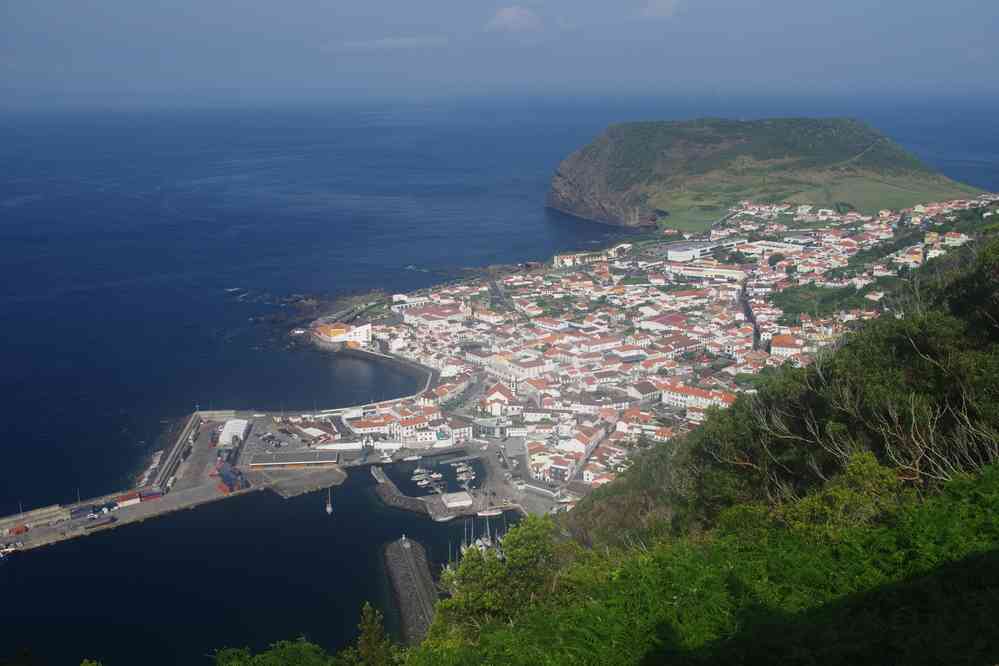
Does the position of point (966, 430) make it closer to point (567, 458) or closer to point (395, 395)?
point (567, 458)

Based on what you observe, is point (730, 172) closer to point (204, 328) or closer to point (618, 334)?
point (618, 334)

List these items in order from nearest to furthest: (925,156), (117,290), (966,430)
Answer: (966,430)
(117,290)
(925,156)

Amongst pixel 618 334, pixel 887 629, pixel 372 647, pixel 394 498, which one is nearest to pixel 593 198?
pixel 618 334

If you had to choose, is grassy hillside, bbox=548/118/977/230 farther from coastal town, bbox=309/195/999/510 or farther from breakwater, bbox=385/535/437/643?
breakwater, bbox=385/535/437/643

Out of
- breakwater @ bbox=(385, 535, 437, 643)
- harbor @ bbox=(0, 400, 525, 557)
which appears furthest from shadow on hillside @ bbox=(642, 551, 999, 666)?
harbor @ bbox=(0, 400, 525, 557)

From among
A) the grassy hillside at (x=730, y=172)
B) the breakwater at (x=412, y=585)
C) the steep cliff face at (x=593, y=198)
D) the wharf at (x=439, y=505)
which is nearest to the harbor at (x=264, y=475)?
the wharf at (x=439, y=505)

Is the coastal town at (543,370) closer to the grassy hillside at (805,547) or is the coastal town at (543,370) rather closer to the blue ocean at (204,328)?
the blue ocean at (204,328)

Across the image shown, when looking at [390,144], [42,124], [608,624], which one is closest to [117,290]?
[608,624]
